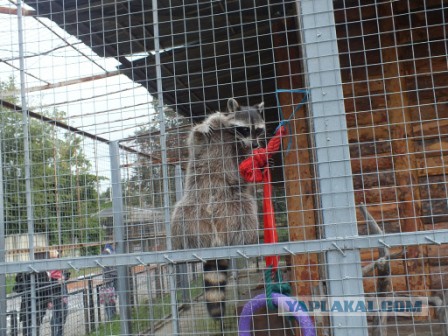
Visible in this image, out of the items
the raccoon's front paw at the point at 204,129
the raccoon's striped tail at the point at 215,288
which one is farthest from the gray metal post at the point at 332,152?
the raccoon's front paw at the point at 204,129

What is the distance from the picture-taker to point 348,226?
215 cm

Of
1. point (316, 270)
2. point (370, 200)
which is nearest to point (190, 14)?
point (370, 200)

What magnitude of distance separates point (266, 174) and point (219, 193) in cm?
78

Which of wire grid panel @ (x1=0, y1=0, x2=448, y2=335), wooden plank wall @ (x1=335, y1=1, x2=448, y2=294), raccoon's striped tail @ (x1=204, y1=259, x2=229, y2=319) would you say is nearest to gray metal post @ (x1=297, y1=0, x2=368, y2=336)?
wire grid panel @ (x1=0, y1=0, x2=448, y2=335)

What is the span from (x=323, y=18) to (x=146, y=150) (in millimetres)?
4789

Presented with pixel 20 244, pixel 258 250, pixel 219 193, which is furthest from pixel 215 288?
pixel 20 244

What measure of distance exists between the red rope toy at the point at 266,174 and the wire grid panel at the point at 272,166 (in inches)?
4.9

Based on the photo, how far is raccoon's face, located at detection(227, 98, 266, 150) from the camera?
3.66 m

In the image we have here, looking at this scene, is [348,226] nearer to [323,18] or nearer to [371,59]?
[323,18]

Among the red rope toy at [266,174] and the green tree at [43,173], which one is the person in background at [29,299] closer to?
the green tree at [43,173]

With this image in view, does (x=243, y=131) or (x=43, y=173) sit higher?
(x=243, y=131)

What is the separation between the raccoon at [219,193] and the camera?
353 centimetres

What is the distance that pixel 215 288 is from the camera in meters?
3.32

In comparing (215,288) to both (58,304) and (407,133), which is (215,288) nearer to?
(58,304)
